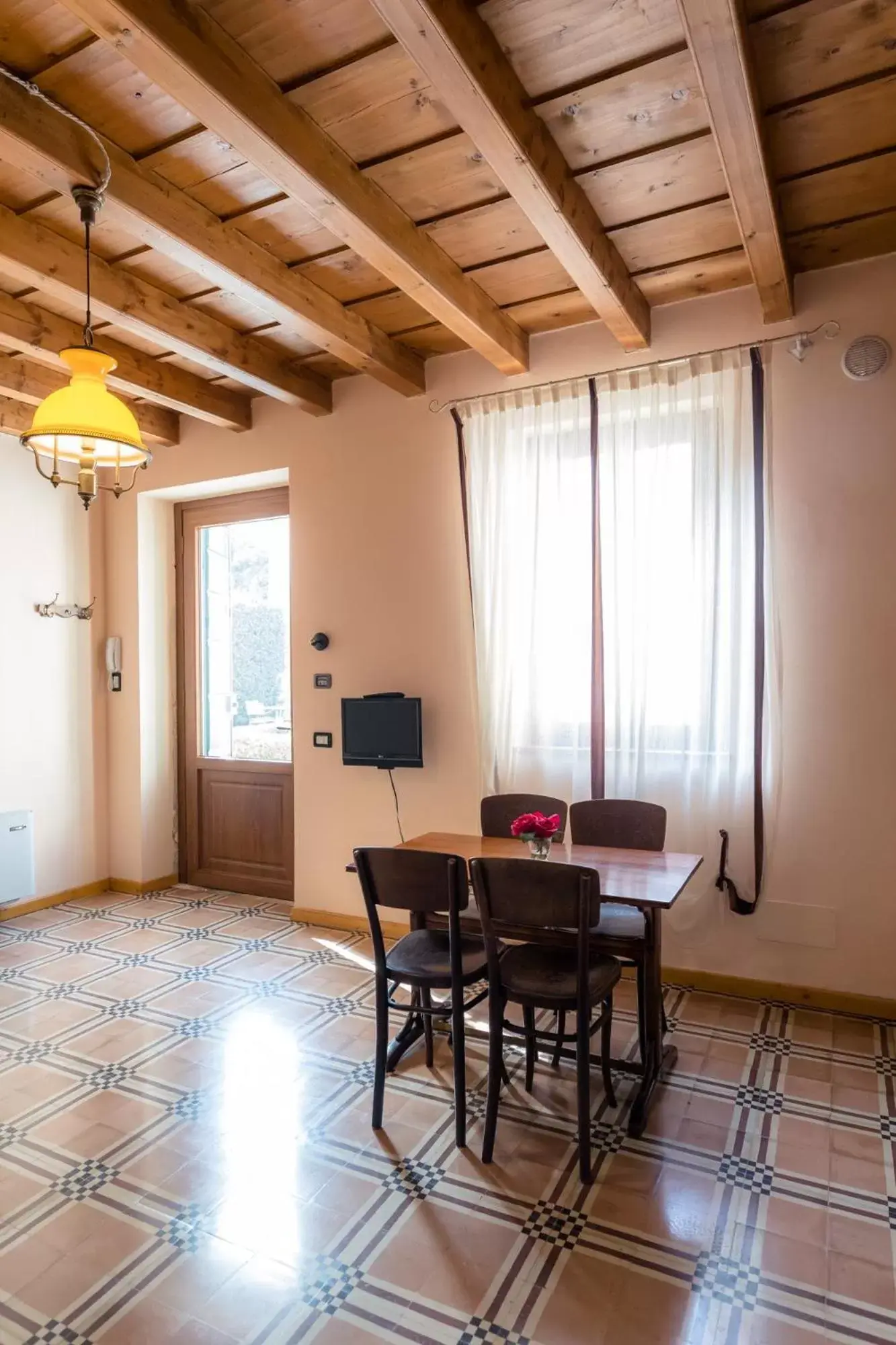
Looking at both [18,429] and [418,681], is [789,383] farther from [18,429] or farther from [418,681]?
[18,429]

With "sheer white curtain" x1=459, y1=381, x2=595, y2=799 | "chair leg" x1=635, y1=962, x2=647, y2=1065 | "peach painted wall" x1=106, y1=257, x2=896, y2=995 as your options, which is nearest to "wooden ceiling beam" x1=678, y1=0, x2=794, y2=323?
"peach painted wall" x1=106, y1=257, x2=896, y2=995

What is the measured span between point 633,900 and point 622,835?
2.85 feet

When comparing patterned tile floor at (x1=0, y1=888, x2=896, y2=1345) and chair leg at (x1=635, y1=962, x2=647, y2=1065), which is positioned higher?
chair leg at (x1=635, y1=962, x2=647, y2=1065)

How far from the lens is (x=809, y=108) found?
242 cm

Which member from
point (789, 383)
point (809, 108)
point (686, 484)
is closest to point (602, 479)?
point (686, 484)

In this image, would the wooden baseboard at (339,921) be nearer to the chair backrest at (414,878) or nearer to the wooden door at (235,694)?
the wooden door at (235,694)

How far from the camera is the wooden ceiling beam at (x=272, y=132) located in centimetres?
192

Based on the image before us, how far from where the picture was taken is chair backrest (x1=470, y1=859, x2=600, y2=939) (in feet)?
7.68

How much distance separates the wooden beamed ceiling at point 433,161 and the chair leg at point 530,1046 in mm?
2777

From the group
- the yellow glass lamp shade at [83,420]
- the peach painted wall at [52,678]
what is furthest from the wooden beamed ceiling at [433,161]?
the peach painted wall at [52,678]

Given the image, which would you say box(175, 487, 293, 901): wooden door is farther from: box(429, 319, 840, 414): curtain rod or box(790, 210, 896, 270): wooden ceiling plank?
box(790, 210, 896, 270): wooden ceiling plank

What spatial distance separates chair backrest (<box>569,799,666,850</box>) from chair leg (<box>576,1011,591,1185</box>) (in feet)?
3.21

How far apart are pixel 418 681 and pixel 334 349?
1.74 meters

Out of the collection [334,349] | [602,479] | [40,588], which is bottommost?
[40,588]
